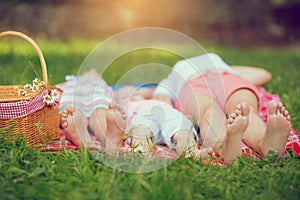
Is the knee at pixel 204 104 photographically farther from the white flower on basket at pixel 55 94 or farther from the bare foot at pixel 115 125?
the white flower on basket at pixel 55 94

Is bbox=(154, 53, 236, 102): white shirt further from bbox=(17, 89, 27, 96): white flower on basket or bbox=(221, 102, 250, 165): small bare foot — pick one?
bbox=(17, 89, 27, 96): white flower on basket

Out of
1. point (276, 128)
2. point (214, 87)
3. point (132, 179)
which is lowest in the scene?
point (132, 179)

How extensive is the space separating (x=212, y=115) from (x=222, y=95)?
0.90ft

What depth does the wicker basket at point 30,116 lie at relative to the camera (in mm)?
1940

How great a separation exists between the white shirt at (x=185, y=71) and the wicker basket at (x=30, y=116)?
81 cm

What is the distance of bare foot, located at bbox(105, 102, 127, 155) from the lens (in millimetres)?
2014

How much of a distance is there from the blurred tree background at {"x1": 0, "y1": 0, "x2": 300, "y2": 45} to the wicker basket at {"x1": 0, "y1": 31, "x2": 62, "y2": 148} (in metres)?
4.15

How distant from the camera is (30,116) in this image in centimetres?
201

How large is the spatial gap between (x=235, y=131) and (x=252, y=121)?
0.43 metres

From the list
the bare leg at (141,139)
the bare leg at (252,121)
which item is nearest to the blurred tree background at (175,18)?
the bare leg at (252,121)

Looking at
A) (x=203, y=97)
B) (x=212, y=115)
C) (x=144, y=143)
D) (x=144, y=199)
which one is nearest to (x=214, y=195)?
(x=144, y=199)

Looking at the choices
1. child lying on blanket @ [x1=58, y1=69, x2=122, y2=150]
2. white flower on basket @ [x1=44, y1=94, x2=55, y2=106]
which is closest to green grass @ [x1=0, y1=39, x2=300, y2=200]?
child lying on blanket @ [x1=58, y1=69, x2=122, y2=150]

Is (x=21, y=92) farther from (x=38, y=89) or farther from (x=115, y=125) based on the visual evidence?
(x=115, y=125)

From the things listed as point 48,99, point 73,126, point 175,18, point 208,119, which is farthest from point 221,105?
point 175,18
